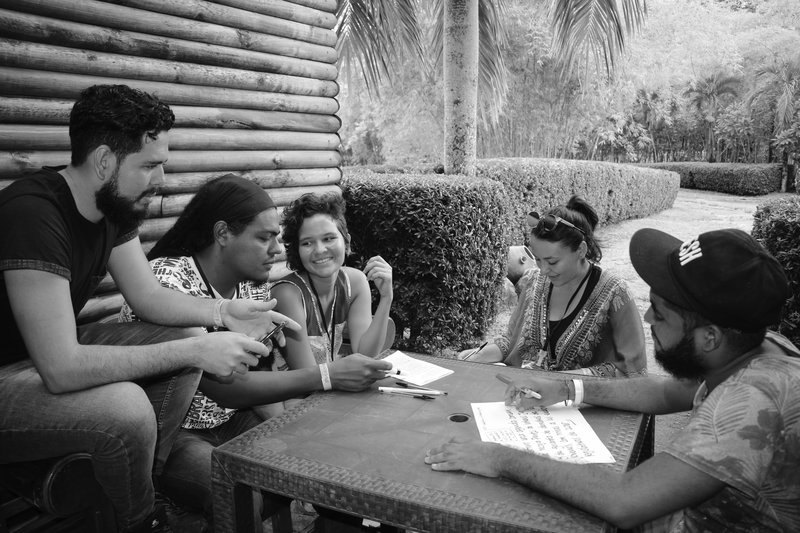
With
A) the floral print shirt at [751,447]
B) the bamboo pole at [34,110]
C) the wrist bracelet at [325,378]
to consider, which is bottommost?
the wrist bracelet at [325,378]

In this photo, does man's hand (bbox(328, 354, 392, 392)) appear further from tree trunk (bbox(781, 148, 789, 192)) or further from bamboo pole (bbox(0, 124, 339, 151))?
tree trunk (bbox(781, 148, 789, 192))

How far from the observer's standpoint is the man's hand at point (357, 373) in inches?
96.2

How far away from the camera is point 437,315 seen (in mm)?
5922

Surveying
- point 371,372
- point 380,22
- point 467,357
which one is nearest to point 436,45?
point 380,22

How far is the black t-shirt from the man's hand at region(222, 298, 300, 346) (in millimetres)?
559

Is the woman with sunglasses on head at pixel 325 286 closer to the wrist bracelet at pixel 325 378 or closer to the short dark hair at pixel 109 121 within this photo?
the wrist bracelet at pixel 325 378

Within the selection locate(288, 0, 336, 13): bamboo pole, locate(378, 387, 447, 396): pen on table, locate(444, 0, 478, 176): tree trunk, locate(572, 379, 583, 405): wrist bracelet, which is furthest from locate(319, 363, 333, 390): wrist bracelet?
locate(444, 0, 478, 176): tree trunk

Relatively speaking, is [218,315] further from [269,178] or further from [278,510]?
[269,178]

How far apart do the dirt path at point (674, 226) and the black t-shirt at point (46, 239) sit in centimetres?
390

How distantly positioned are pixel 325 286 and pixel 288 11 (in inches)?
104

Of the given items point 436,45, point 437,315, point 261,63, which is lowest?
point 437,315

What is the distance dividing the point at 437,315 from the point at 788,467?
448cm

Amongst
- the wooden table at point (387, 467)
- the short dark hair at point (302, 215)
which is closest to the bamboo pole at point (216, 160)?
the short dark hair at point (302, 215)

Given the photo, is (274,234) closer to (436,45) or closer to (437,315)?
(437,315)
